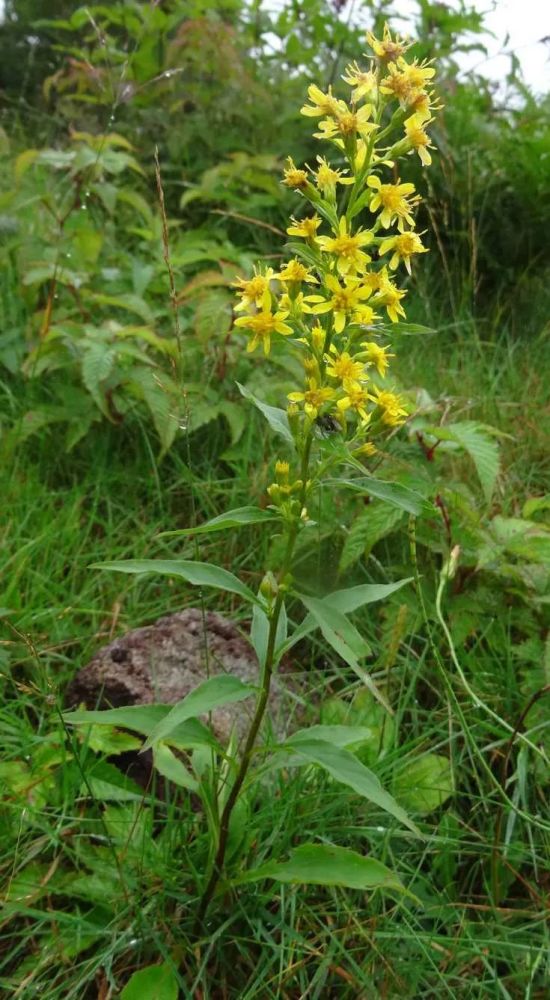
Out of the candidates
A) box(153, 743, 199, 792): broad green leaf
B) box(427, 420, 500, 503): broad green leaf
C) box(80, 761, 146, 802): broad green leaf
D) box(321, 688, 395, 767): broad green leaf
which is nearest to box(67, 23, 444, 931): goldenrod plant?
box(153, 743, 199, 792): broad green leaf

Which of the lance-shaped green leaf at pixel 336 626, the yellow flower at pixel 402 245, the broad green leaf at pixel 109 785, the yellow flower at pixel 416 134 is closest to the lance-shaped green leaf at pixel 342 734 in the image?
the lance-shaped green leaf at pixel 336 626

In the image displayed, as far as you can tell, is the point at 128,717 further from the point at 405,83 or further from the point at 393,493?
the point at 405,83

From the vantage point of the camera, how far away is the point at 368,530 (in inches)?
70.9

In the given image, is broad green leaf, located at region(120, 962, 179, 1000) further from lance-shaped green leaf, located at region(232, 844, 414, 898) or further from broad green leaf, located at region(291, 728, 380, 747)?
broad green leaf, located at region(291, 728, 380, 747)

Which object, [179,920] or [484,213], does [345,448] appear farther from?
[484,213]

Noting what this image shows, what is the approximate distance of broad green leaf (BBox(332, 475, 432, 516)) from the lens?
1148 millimetres

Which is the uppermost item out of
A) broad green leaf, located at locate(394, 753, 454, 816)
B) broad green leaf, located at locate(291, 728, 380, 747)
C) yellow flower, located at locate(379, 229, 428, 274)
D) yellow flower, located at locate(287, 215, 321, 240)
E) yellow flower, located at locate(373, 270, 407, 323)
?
yellow flower, located at locate(287, 215, 321, 240)

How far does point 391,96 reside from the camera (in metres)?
1.18

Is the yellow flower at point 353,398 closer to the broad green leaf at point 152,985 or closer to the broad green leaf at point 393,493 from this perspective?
the broad green leaf at point 393,493

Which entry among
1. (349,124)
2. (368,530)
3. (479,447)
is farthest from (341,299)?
(479,447)

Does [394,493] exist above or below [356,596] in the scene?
above

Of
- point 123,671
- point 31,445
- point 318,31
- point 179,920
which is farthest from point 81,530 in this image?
point 318,31

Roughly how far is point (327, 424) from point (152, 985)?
82 centimetres

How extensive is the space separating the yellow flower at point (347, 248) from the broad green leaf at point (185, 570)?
433 mm
